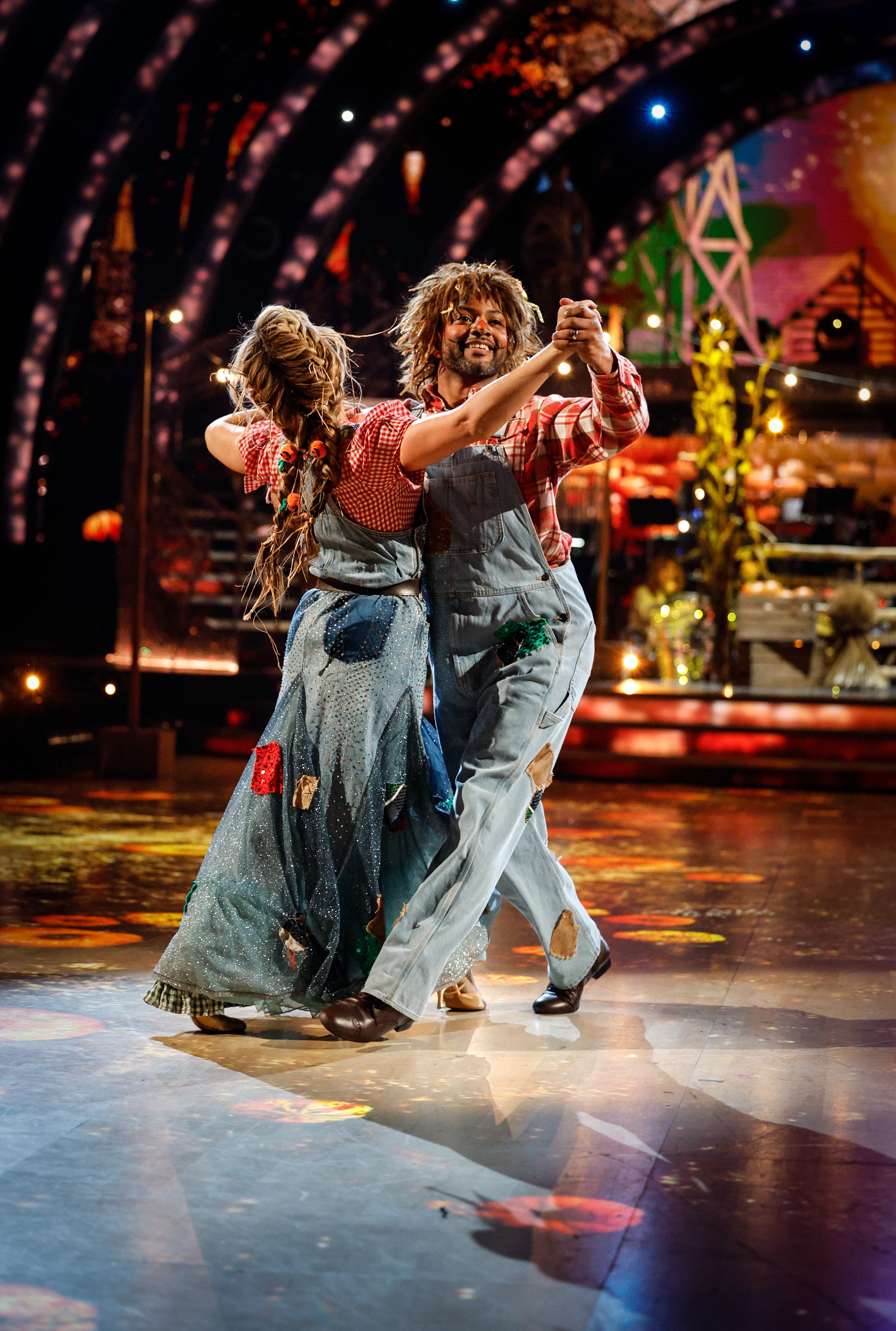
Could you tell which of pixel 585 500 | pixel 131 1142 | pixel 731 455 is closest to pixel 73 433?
pixel 585 500

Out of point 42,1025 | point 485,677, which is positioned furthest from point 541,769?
point 42,1025

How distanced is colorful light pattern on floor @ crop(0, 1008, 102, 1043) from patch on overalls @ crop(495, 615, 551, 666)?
1045mm

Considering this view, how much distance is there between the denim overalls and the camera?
2893 millimetres

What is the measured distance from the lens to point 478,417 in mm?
2605

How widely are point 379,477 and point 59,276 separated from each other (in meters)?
10.6

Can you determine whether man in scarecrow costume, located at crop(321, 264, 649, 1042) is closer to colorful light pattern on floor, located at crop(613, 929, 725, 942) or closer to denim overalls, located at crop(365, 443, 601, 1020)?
denim overalls, located at crop(365, 443, 601, 1020)

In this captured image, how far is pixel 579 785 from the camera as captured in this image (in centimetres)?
797

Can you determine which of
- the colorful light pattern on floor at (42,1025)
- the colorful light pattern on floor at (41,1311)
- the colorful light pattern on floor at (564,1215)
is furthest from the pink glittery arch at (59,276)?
the colorful light pattern on floor at (41,1311)

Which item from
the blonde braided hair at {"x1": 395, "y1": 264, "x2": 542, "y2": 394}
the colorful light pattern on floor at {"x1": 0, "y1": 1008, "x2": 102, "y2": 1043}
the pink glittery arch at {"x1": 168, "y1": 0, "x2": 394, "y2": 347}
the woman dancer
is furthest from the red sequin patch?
Result: the pink glittery arch at {"x1": 168, "y1": 0, "x2": 394, "y2": 347}

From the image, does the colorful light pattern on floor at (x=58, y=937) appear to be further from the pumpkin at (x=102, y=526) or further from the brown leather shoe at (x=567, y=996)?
the pumpkin at (x=102, y=526)

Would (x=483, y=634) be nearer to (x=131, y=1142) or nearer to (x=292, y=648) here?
(x=292, y=648)

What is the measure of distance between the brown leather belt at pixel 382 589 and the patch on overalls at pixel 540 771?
384 millimetres

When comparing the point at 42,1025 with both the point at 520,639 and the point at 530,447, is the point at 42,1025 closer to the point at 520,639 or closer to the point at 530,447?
the point at 520,639

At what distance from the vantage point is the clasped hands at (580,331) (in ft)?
8.35
